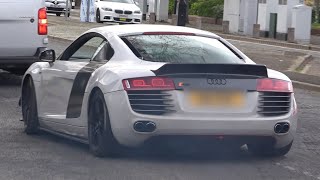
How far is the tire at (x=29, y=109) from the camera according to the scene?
31.0 ft

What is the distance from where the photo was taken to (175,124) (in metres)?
7.45

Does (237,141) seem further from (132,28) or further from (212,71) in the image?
(132,28)

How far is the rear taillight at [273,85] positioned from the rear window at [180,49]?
55 cm

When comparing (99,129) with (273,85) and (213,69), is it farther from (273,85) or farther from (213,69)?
(273,85)

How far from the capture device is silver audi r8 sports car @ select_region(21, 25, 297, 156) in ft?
24.6

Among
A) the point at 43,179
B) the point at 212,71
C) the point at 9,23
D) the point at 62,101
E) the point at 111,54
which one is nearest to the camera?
the point at 43,179

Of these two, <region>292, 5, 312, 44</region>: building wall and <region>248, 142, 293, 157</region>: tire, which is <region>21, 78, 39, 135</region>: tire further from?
<region>292, 5, 312, 44</region>: building wall

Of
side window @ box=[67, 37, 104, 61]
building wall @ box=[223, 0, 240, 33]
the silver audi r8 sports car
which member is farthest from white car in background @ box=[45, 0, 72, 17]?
the silver audi r8 sports car

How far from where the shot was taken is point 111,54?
8289 millimetres

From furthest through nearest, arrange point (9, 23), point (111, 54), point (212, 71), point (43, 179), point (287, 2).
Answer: point (287, 2) < point (9, 23) < point (111, 54) < point (212, 71) < point (43, 179)

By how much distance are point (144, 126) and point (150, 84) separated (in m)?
0.39

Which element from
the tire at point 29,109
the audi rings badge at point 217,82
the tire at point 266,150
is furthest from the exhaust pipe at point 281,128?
the tire at point 29,109

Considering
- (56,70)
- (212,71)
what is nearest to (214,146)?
(212,71)

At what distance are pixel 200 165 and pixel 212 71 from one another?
0.93 m
